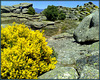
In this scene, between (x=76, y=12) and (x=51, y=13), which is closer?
(x=51, y=13)

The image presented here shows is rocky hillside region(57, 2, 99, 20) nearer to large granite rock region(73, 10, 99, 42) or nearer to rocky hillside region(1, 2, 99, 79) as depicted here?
rocky hillside region(1, 2, 99, 79)

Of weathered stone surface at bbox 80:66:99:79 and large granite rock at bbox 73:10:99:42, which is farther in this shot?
large granite rock at bbox 73:10:99:42

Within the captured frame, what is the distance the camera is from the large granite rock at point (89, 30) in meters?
10.5

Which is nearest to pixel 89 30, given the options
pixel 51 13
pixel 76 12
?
pixel 51 13

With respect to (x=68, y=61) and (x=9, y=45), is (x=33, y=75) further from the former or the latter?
(x=68, y=61)

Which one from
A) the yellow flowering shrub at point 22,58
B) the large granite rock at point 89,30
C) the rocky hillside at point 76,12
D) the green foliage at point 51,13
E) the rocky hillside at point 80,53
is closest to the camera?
the yellow flowering shrub at point 22,58

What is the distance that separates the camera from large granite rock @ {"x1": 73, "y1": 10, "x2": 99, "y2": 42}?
34.3 feet

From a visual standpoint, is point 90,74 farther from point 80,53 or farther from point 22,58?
point 80,53

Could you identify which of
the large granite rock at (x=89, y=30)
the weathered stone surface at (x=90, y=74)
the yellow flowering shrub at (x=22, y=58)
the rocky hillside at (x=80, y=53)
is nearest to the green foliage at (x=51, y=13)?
the rocky hillside at (x=80, y=53)

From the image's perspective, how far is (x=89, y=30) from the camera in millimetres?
11109

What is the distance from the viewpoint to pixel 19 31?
22.5ft

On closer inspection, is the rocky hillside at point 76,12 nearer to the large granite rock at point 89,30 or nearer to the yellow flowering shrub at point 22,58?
the large granite rock at point 89,30

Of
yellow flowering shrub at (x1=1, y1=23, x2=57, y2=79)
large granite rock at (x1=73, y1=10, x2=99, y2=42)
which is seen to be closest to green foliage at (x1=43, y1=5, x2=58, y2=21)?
large granite rock at (x1=73, y1=10, x2=99, y2=42)

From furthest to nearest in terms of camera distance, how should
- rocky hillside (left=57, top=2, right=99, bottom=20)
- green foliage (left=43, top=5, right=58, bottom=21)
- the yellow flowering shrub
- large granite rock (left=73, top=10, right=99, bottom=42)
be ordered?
rocky hillside (left=57, top=2, right=99, bottom=20)
green foliage (left=43, top=5, right=58, bottom=21)
large granite rock (left=73, top=10, right=99, bottom=42)
the yellow flowering shrub
